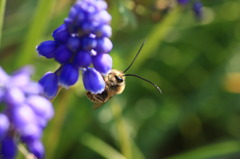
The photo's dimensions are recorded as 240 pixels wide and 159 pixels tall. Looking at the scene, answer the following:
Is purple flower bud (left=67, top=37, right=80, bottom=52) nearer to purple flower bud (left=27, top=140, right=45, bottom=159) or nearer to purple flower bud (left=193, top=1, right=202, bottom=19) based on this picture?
purple flower bud (left=27, top=140, right=45, bottom=159)

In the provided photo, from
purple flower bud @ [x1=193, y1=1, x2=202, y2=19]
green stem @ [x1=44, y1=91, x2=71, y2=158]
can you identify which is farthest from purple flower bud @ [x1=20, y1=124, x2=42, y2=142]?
purple flower bud @ [x1=193, y1=1, x2=202, y2=19]

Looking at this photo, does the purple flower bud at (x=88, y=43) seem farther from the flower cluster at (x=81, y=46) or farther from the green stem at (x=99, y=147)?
the green stem at (x=99, y=147)

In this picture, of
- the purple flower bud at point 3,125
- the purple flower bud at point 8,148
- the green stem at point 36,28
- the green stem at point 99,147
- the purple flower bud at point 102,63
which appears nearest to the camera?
the purple flower bud at point 3,125

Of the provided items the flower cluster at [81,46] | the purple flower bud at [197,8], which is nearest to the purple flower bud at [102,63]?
the flower cluster at [81,46]

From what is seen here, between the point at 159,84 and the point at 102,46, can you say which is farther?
the point at 159,84

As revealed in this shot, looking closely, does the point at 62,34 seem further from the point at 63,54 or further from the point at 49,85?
the point at 49,85

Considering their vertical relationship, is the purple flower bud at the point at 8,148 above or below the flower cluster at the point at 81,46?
below

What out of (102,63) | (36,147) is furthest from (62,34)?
(36,147)
